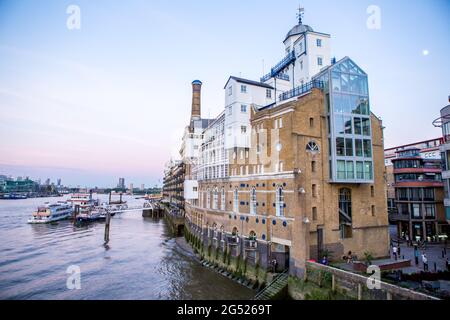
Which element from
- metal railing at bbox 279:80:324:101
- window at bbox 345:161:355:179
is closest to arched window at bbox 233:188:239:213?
metal railing at bbox 279:80:324:101

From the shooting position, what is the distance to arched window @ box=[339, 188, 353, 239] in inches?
1064

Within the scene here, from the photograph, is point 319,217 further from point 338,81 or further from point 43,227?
point 43,227

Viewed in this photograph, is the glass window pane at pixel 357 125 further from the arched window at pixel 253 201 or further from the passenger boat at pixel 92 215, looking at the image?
the passenger boat at pixel 92 215

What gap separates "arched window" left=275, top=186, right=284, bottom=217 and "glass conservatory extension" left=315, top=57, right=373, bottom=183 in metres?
5.27

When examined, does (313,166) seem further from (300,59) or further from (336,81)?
(300,59)

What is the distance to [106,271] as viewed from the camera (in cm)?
3344

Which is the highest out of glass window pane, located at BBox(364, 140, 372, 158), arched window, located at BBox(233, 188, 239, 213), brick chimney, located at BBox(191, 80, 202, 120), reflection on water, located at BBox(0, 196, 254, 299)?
brick chimney, located at BBox(191, 80, 202, 120)

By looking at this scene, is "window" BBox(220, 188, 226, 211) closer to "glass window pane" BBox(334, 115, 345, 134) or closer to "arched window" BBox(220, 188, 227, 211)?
"arched window" BBox(220, 188, 227, 211)

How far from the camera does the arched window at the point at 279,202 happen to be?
2605cm

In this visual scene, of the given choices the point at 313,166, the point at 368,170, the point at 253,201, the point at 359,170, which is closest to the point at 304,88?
the point at 313,166

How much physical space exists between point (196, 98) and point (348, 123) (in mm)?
55303

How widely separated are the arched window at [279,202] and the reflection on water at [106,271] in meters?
8.33

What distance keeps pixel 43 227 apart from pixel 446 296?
263 feet
